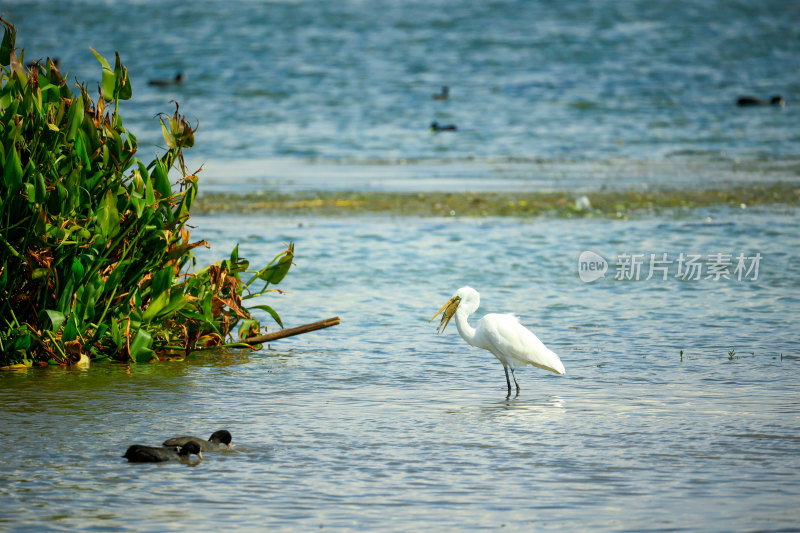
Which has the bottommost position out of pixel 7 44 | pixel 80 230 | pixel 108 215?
pixel 80 230

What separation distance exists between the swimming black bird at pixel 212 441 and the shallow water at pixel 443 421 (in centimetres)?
12

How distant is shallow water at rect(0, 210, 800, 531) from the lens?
5.82 m

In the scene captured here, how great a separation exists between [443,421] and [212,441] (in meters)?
1.57

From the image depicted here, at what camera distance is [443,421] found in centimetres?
752

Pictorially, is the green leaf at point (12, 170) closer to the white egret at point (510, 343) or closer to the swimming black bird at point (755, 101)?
the white egret at point (510, 343)

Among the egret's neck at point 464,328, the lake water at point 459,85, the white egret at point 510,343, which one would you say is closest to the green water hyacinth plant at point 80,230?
the lake water at point 459,85

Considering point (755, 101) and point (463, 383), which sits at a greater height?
point (755, 101)

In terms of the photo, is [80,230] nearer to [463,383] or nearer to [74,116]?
[74,116]

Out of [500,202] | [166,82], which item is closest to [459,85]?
[166,82]

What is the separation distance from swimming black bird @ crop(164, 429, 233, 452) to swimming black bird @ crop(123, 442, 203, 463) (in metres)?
0.03

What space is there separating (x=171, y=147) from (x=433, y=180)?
14230mm

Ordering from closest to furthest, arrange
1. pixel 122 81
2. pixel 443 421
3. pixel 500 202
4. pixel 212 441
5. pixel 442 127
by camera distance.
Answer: pixel 212 441 < pixel 443 421 < pixel 122 81 < pixel 500 202 < pixel 442 127

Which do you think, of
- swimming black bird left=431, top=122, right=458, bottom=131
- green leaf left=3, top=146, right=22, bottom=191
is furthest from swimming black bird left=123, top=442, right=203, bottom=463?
swimming black bird left=431, top=122, right=458, bottom=131

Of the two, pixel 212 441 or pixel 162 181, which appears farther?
pixel 162 181
